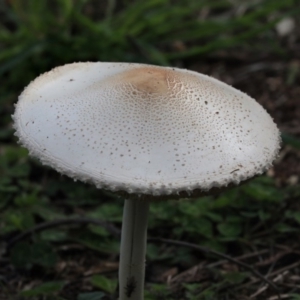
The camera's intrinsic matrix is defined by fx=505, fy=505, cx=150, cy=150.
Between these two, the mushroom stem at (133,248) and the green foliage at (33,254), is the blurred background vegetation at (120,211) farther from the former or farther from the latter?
the mushroom stem at (133,248)

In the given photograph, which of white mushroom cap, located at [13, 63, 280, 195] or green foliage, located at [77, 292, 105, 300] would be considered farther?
green foliage, located at [77, 292, 105, 300]

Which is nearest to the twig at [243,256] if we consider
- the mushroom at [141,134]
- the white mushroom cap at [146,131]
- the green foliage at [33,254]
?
the mushroom at [141,134]

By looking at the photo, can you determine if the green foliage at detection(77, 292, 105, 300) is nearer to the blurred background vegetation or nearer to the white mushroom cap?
the blurred background vegetation

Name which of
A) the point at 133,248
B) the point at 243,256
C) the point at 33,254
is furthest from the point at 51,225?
the point at 243,256

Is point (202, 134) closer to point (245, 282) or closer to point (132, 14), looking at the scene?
point (245, 282)

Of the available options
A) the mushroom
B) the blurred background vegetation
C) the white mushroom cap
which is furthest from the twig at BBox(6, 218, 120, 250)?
the white mushroom cap

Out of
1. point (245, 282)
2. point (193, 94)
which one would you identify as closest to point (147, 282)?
point (245, 282)
